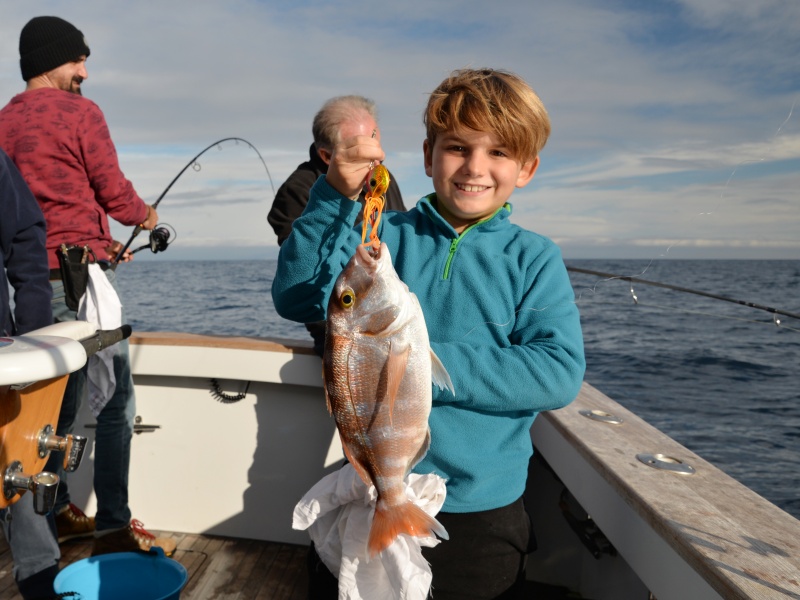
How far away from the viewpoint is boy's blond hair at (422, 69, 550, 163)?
1788mm

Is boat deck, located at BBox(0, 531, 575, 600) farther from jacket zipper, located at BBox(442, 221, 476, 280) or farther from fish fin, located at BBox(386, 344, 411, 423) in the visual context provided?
fish fin, located at BBox(386, 344, 411, 423)

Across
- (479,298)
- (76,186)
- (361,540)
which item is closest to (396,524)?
(361,540)

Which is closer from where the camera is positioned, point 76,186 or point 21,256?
point 21,256

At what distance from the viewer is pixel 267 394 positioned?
3.79m

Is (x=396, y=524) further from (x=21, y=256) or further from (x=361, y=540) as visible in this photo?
(x=21, y=256)

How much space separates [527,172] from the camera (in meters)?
2.01

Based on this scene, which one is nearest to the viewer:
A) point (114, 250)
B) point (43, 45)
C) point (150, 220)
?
point (43, 45)

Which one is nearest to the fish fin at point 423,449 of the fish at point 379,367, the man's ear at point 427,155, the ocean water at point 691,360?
the fish at point 379,367

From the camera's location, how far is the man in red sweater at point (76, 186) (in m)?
3.15

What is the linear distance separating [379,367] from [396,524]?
40 cm

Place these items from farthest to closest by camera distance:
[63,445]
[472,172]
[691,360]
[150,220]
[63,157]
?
[691,360] → [150,220] → [63,157] → [63,445] → [472,172]

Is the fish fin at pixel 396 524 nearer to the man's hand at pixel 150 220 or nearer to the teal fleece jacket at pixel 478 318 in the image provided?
the teal fleece jacket at pixel 478 318

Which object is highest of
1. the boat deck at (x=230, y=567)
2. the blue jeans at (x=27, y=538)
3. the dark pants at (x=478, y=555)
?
the dark pants at (x=478, y=555)

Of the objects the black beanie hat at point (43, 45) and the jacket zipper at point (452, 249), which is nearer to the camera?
the jacket zipper at point (452, 249)
